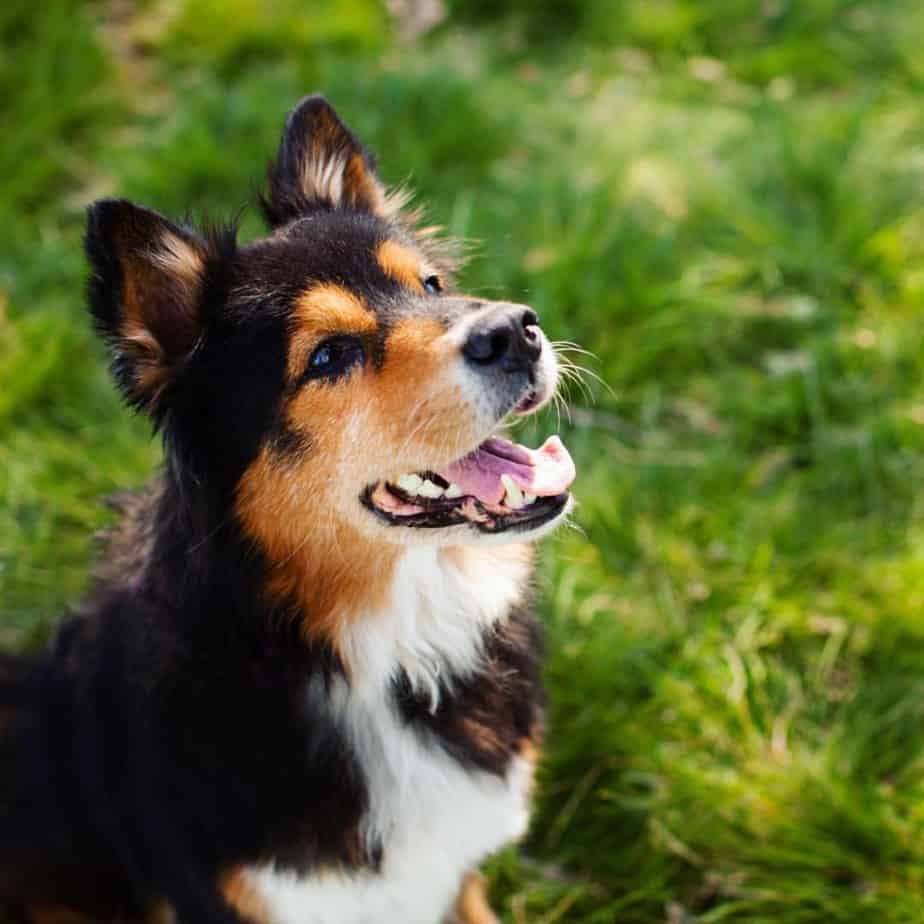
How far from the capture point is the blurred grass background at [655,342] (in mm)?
2963

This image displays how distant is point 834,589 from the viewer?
3.39m

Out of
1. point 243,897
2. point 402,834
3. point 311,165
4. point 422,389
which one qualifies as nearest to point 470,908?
point 402,834

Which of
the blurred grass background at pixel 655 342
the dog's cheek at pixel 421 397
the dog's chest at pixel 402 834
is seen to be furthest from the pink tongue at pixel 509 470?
the blurred grass background at pixel 655 342

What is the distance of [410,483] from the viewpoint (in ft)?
7.51

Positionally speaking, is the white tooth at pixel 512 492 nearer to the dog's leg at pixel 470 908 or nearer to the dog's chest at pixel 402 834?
the dog's chest at pixel 402 834

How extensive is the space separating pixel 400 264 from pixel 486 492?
0.53m

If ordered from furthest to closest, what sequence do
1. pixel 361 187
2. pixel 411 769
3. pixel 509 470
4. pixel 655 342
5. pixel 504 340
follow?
1. pixel 655 342
2. pixel 361 187
3. pixel 411 769
4. pixel 509 470
5. pixel 504 340

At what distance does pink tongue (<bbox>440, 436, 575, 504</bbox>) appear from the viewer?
7.54 feet

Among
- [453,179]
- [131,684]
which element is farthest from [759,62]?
[131,684]

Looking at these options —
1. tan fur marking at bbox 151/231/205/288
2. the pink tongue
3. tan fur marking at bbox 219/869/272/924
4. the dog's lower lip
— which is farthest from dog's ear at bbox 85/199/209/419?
tan fur marking at bbox 219/869/272/924

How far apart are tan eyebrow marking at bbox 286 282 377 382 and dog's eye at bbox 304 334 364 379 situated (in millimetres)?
15

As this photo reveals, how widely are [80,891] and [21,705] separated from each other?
0.50m

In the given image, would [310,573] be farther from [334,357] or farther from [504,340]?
[504,340]

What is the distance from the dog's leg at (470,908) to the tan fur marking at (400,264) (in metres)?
1.53
